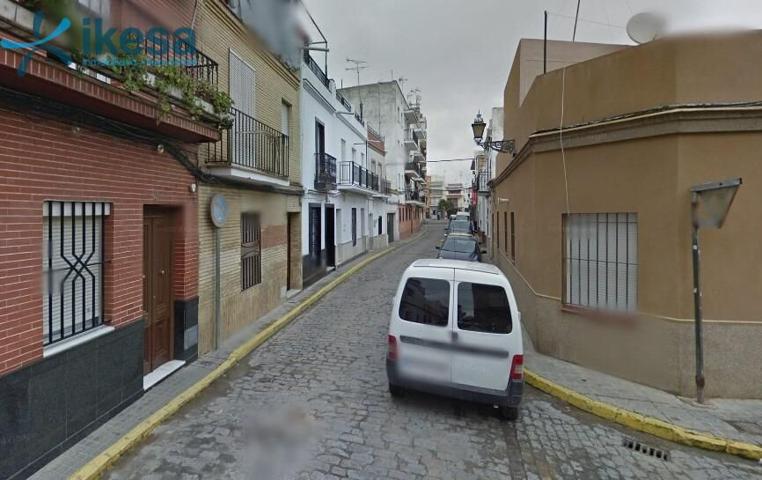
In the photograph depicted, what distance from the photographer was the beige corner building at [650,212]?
5.07 meters

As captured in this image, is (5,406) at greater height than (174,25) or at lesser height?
lesser

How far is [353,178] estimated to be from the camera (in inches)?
680

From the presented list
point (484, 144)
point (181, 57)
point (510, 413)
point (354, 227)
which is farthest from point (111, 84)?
point (354, 227)

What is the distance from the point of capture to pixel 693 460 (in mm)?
4074

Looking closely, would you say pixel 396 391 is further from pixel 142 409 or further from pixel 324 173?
pixel 324 173

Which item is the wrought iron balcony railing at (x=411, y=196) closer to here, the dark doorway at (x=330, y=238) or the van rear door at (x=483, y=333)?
the dark doorway at (x=330, y=238)

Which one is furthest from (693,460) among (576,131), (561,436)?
(576,131)

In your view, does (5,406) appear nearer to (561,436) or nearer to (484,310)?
(484,310)

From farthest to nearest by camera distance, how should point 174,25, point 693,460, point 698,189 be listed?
point 174,25 < point 698,189 < point 693,460

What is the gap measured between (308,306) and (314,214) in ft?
13.2

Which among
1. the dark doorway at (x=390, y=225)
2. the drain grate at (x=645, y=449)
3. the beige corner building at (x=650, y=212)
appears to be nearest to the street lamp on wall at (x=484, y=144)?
the beige corner building at (x=650, y=212)

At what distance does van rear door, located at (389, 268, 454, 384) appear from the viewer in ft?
15.5

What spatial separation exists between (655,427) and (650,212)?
2.75m

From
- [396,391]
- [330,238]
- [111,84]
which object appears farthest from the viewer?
[330,238]
